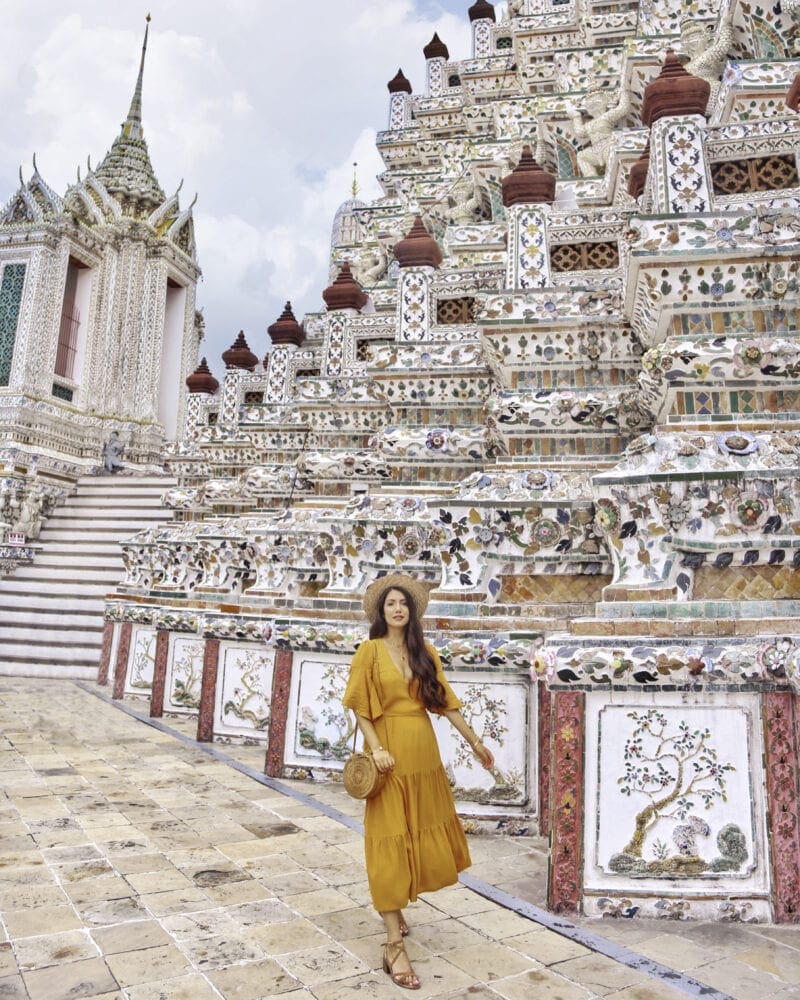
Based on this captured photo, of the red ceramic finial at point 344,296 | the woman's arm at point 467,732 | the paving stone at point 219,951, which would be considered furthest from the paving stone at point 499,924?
the red ceramic finial at point 344,296

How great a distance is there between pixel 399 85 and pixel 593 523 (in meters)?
16.7

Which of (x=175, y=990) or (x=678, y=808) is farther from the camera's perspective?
(x=678, y=808)

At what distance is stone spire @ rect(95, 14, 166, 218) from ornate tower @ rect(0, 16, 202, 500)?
4cm

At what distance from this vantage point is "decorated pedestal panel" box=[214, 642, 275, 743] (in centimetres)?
595

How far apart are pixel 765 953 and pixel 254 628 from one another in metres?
4.00

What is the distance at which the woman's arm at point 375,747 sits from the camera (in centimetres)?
258

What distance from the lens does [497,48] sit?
57.5 ft

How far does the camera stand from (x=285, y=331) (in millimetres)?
11953

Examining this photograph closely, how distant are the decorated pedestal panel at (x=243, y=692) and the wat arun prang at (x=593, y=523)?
0.02 m

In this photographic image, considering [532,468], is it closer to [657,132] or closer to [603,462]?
[603,462]

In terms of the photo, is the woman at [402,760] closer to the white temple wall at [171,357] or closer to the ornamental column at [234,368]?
the ornamental column at [234,368]

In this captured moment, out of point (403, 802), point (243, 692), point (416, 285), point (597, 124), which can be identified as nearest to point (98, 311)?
point (597, 124)

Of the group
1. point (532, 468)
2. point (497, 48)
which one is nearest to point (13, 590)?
point (532, 468)

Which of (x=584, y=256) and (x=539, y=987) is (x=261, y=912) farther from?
(x=584, y=256)
